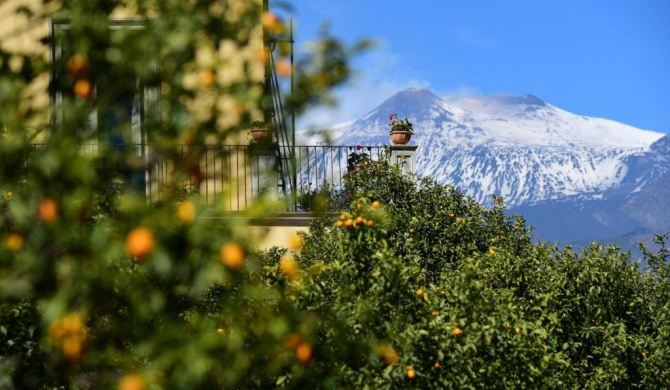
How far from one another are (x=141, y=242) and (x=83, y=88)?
0.62 meters

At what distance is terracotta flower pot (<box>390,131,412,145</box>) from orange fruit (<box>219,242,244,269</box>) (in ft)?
35.1

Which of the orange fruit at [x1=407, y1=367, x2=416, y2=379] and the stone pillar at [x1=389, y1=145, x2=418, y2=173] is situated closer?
the orange fruit at [x1=407, y1=367, x2=416, y2=379]

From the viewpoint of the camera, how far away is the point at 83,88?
2.76m

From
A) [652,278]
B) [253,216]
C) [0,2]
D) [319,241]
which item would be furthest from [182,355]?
[319,241]

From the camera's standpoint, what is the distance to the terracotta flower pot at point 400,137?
43.0 ft

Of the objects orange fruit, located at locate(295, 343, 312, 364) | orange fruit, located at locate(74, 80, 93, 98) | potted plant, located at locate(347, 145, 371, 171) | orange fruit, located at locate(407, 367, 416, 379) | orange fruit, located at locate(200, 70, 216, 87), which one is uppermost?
orange fruit, located at locate(200, 70, 216, 87)

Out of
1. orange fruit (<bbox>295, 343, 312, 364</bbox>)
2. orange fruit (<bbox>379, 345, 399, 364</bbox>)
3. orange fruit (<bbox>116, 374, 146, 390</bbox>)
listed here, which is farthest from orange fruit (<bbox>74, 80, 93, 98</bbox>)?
orange fruit (<bbox>379, 345, 399, 364</bbox>)

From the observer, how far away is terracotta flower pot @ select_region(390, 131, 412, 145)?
13.1 meters

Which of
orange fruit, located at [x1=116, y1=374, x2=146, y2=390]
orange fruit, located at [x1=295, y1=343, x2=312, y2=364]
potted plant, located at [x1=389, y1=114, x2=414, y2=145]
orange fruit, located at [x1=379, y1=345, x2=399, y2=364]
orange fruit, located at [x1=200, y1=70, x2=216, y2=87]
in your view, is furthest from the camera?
potted plant, located at [x1=389, y1=114, x2=414, y2=145]

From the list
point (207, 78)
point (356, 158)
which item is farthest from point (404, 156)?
point (207, 78)

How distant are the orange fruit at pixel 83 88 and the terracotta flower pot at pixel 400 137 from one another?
10.5 metres

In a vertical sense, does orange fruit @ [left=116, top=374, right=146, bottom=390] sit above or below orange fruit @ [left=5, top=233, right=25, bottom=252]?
below

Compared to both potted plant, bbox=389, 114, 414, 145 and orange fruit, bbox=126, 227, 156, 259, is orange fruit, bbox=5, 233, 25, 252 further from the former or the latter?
potted plant, bbox=389, 114, 414, 145

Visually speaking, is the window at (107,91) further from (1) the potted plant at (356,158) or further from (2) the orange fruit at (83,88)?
(1) the potted plant at (356,158)
